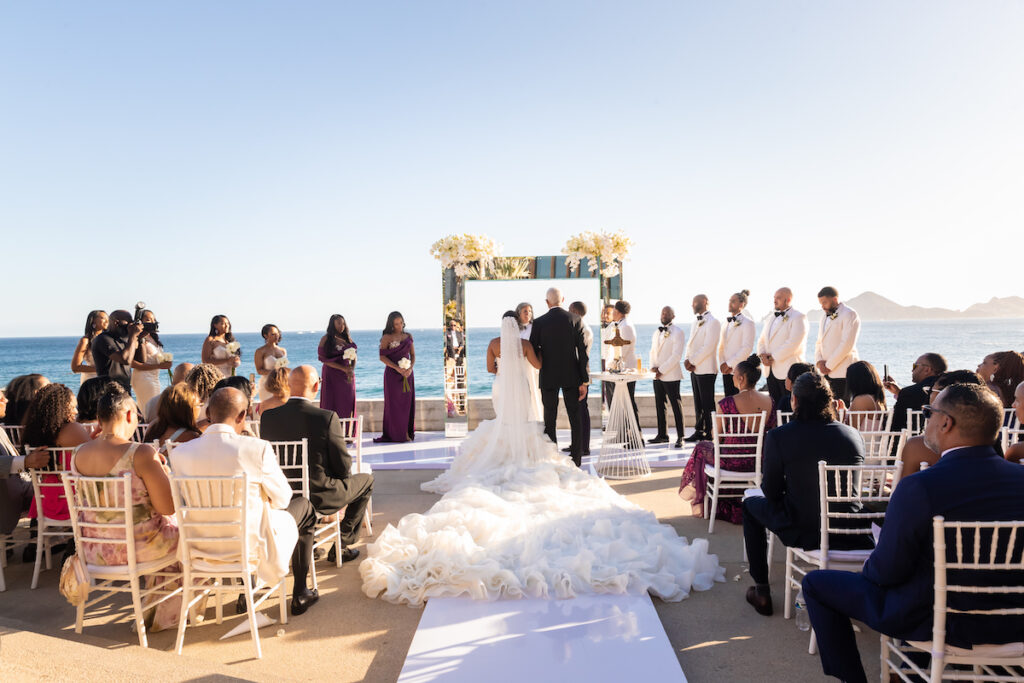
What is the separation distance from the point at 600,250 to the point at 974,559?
7543mm

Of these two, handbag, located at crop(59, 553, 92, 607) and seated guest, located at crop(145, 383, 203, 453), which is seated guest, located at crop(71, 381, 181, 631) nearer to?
handbag, located at crop(59, 553, 92, 607)

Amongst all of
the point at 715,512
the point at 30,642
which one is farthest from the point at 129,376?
the point at 715,512

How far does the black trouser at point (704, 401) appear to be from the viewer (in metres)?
8.06

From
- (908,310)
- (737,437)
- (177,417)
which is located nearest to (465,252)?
(737,437)

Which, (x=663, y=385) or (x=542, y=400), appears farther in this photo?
(x=663, y=385)

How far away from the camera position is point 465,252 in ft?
30.7

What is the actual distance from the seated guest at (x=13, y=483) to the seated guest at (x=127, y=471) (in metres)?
0.94

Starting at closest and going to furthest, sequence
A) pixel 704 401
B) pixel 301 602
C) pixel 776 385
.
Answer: pixel 301 602 < pixel 776 385 < pixel 704 401

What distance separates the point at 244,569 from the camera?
2975 millimetres

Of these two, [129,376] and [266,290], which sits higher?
[266,290]

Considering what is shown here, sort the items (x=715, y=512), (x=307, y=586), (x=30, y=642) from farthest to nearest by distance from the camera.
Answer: (x=715, y=512) < (x=307, y=586) < (x=30, y=642)

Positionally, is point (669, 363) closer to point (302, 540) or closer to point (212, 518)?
point (302, 540)

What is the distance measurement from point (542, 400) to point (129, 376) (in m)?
4.97

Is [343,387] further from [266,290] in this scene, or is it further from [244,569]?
[266,290]
